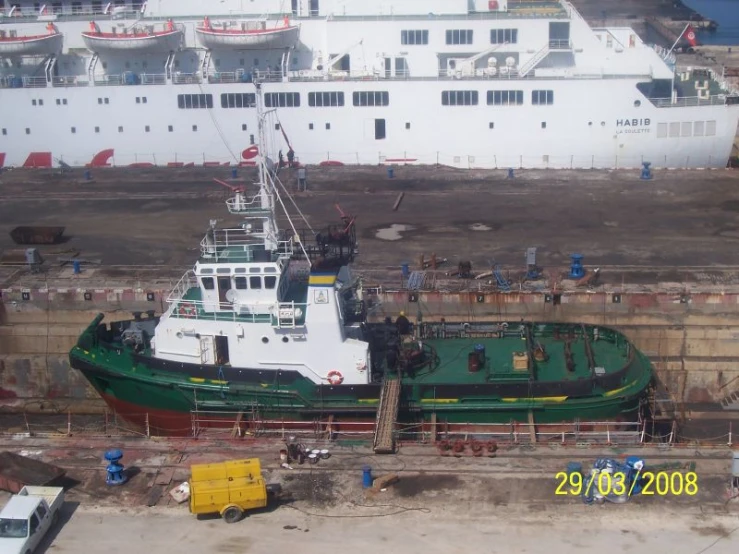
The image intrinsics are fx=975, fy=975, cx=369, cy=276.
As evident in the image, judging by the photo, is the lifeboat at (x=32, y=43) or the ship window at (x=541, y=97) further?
the lifeboat at (x=32, y=43)

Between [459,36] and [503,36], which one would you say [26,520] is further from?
[503,36]

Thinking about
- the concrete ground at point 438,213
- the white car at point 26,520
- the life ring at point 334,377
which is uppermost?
the concrete ground at point 438,213

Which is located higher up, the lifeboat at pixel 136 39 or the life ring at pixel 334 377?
the lifeboat at pixel 136 39

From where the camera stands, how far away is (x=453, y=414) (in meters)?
23.0

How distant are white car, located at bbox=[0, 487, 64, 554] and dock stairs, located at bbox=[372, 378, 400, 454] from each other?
21.2 feet

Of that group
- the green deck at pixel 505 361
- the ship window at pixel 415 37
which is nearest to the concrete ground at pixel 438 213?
the ship window at pixel 415 37

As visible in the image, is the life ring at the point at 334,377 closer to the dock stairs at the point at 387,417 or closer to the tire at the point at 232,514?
the dock stairs at the point at 387,417

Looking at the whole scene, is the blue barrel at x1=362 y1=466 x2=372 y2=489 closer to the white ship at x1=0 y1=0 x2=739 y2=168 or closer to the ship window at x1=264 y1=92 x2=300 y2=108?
the white ship at x1=0 y1=0 x2=739 y2=168

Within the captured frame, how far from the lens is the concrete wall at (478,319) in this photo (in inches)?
1109

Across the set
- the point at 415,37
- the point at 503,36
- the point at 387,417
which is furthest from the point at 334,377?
the point at 503,36

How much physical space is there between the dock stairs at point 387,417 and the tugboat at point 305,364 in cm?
6

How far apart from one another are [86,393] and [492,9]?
27.4 meters

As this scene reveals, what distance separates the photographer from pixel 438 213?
38.8m
